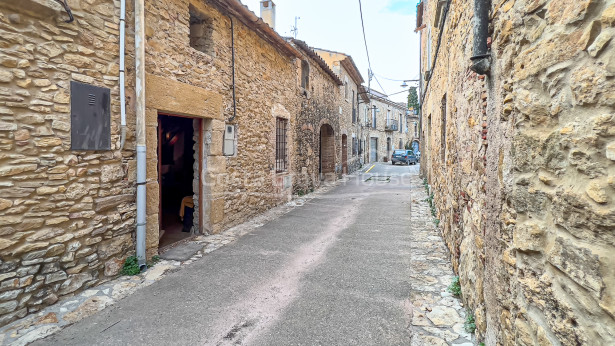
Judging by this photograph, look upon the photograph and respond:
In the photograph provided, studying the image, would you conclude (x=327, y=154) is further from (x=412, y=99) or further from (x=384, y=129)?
(x=412, y=99)

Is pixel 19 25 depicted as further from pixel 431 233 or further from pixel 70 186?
pixel 431 233

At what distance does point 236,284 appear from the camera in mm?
3566

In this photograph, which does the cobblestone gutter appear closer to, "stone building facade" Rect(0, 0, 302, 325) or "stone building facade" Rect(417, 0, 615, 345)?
"stone building facade" Rect(417, 0, 615, 345)

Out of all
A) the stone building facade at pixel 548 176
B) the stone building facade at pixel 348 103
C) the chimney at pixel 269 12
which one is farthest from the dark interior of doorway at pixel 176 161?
the stone building facade at pixel 348 103

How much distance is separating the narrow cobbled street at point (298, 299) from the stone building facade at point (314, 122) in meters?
4.77

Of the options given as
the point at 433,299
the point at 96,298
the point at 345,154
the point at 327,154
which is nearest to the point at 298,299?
the point at 433,299

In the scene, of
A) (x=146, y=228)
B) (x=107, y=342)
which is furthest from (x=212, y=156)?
(x=107, y=342)

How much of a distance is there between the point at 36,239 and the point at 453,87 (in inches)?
181

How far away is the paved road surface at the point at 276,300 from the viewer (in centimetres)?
261

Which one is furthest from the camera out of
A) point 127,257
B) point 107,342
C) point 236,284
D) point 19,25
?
point 127,257

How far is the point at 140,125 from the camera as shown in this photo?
3.85 m

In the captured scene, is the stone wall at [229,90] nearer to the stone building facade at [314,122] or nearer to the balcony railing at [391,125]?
the stone building facade at [314,122]

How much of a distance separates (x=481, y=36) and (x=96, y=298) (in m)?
4.06

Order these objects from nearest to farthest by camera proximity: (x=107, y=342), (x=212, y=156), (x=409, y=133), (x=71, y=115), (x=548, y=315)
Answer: (x=548, y=315) < (x=107, y=342) < (x=71, y=115) < (x=212, y=156) < (x=409, y=133)
